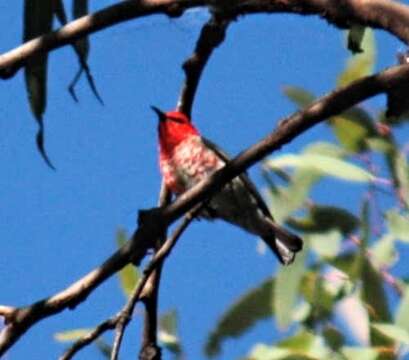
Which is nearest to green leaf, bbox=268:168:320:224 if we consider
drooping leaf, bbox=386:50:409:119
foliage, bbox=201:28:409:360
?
foliage, bbox=201:28:409:360

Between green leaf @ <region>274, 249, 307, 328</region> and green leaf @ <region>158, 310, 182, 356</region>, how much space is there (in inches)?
5.7

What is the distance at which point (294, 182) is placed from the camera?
6.30 feet

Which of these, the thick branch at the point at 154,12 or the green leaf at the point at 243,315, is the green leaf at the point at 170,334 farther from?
the thick branch at the point at 154,12

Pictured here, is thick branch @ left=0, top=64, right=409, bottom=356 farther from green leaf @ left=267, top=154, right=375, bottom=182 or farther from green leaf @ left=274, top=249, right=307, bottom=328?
green leaf @ left=274, top=249, right=307, bottom=328

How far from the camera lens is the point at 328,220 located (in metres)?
1.89

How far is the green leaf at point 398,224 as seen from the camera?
1778 millimetres

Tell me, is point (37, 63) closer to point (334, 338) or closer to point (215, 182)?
point (215, 182)

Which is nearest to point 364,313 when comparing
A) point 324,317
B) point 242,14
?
point 324,317

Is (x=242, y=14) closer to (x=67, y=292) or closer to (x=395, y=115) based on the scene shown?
(x=395, y=115)

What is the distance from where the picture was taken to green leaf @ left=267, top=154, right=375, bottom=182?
5.79 ft

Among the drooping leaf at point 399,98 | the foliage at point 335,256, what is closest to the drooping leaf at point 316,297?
→ the foliage at point 335,256

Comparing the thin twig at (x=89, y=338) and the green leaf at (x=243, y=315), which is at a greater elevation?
the green leaf at (x=243, y=315)

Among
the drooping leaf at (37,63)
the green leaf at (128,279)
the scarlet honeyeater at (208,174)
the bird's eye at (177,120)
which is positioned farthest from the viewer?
the bird's eye at (177,120)

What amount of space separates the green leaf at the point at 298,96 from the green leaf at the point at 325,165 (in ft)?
0.25
